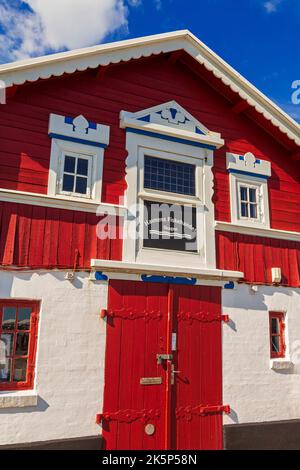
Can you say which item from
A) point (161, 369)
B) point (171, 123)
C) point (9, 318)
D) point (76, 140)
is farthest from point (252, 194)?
point (9, 318)

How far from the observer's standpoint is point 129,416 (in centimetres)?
632

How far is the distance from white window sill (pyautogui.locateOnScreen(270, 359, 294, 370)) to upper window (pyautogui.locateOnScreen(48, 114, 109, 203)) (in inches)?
176

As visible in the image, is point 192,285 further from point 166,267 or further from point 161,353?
point 161,353

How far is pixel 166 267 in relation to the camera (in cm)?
694

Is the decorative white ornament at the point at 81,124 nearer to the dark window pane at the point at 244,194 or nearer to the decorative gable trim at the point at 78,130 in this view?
the decorative gable trim at the point at 78,130

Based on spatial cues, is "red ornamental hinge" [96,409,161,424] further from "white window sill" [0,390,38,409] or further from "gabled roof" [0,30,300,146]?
"gabled roof" [0,30,300,146]

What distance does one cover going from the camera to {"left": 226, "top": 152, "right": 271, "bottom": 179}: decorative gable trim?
815cm

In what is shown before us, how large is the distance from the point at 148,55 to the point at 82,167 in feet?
8.14

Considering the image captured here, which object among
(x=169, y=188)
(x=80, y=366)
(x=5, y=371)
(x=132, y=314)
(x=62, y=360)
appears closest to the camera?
(x=5, y=371)

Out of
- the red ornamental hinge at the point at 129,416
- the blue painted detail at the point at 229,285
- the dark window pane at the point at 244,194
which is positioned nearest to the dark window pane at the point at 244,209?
the dark window pane at the point at 244,194

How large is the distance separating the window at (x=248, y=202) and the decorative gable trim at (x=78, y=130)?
3.03 m

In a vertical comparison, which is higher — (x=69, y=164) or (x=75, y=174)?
(x=69, y=164)

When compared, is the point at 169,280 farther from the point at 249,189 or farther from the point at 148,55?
the point at 148,55
